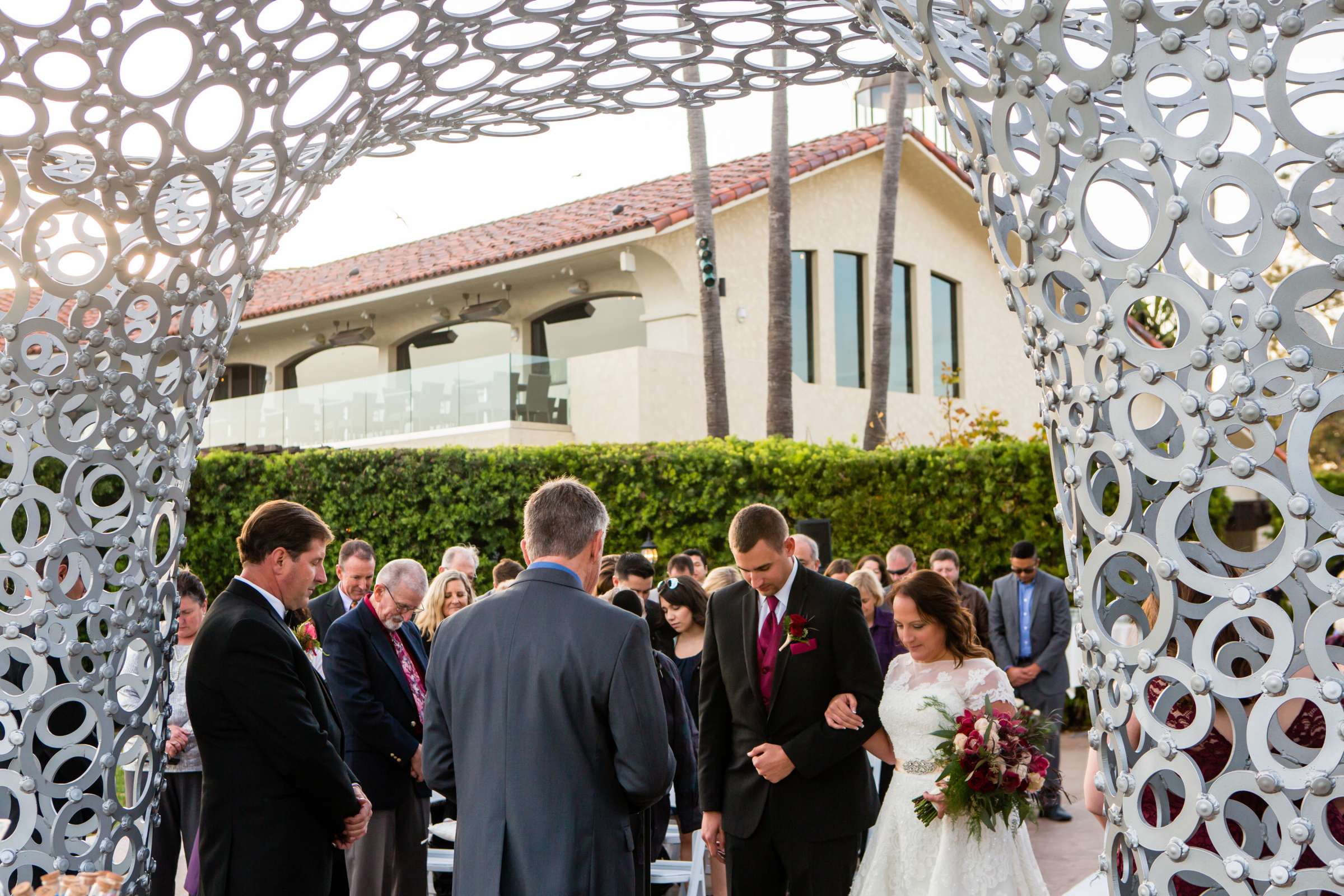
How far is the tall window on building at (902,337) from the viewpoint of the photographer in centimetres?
2410

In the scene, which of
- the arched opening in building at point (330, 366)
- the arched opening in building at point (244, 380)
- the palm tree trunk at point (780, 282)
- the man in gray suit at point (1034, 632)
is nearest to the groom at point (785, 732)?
the man in gray suit at point (1034, 632)

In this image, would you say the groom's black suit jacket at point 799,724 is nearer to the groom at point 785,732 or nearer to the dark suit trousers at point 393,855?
the groom at point 785,732

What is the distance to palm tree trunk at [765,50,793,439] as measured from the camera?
1809 cm

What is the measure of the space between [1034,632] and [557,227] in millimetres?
14598

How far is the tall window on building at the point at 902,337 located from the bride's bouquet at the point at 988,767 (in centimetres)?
1909

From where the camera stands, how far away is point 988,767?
197 inches

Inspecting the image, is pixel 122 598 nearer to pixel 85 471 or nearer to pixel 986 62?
pixel 85 471

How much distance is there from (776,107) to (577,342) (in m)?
6.69

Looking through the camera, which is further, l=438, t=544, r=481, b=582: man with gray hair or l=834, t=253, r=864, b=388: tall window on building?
l=834, t=253, r=864, b=388: tall window on building

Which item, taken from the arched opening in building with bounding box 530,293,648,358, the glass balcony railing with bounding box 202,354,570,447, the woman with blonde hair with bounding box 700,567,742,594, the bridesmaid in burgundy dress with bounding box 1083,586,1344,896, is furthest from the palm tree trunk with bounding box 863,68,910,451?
the bridesmaid in burgundy dress with bounding box 1083,586,1344,896

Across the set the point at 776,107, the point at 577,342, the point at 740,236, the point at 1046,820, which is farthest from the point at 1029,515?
the point at 577,342

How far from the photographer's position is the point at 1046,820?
31.1 ft

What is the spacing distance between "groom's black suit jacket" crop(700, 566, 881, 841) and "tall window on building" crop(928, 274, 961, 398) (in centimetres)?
1985

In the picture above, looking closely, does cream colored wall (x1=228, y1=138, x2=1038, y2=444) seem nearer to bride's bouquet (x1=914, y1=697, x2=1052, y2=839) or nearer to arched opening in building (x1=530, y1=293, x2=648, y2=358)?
arched opening in building (x1=530, y1=293, x2=648, y2=358)
